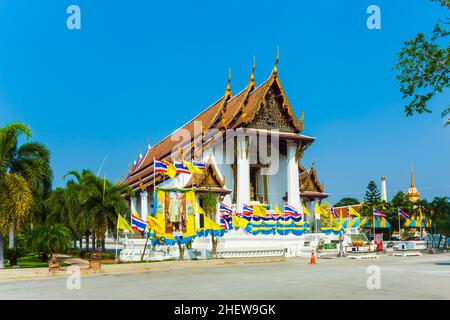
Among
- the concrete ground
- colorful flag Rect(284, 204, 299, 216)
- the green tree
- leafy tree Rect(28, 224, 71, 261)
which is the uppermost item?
the green tree

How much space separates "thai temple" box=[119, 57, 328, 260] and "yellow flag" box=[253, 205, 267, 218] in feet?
3.99

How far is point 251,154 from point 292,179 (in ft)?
12.1

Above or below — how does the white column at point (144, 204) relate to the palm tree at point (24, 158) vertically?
below

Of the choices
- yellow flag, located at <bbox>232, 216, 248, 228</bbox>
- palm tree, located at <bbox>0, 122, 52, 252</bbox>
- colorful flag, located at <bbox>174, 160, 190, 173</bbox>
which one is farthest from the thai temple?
palm tree, located at <bbox>0, 122, 52, 252</bbox>

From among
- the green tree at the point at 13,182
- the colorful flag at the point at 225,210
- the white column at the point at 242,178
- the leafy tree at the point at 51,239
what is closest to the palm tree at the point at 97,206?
the leafy tree at the point at 51,239

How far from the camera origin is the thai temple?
34.8 m

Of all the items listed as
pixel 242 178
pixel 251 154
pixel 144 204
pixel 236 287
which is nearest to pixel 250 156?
pixel 251 154

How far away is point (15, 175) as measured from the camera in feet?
63.1

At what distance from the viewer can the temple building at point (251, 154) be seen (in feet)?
115

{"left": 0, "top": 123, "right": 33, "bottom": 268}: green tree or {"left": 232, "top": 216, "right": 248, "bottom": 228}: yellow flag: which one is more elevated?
{"left": 0, "top": 123, "right": 33, "bottom": 268}: green tree

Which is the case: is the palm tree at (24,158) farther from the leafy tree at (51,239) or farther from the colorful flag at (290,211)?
the colorful flag at (290,211)

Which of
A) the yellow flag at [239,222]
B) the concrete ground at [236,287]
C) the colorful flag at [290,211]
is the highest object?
the colorful flag at [290,211]

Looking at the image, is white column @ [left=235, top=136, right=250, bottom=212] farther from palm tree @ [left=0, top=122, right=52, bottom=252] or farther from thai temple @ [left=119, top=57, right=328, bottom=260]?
palm tree @ [left=0, top=122, right=52, bottom=252]
